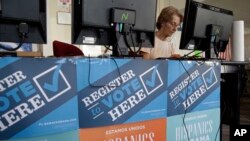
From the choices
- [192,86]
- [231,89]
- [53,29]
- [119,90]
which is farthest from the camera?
[53,29]

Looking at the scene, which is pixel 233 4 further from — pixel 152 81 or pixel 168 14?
pixel 152 81

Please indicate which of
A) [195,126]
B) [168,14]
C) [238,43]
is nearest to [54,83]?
[195,126]

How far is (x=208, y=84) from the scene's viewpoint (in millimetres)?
1862

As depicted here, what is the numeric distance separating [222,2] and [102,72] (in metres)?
5.20

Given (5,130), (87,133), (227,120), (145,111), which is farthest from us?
(227,120)

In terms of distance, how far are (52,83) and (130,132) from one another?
1.58ft

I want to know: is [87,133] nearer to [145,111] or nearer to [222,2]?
[145,111]

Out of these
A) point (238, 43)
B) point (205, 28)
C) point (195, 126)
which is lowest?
point (195, 126)

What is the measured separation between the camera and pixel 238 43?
2.57m

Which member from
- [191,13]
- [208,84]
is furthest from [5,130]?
[191,13]

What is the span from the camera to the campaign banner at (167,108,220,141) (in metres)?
1.66

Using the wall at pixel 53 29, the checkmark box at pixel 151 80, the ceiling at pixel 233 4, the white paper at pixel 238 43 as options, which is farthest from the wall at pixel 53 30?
the checkmark box at pixel 151 80

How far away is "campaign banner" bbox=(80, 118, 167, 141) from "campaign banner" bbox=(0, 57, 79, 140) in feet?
0.32

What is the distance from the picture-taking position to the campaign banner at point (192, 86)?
167 centimetres
